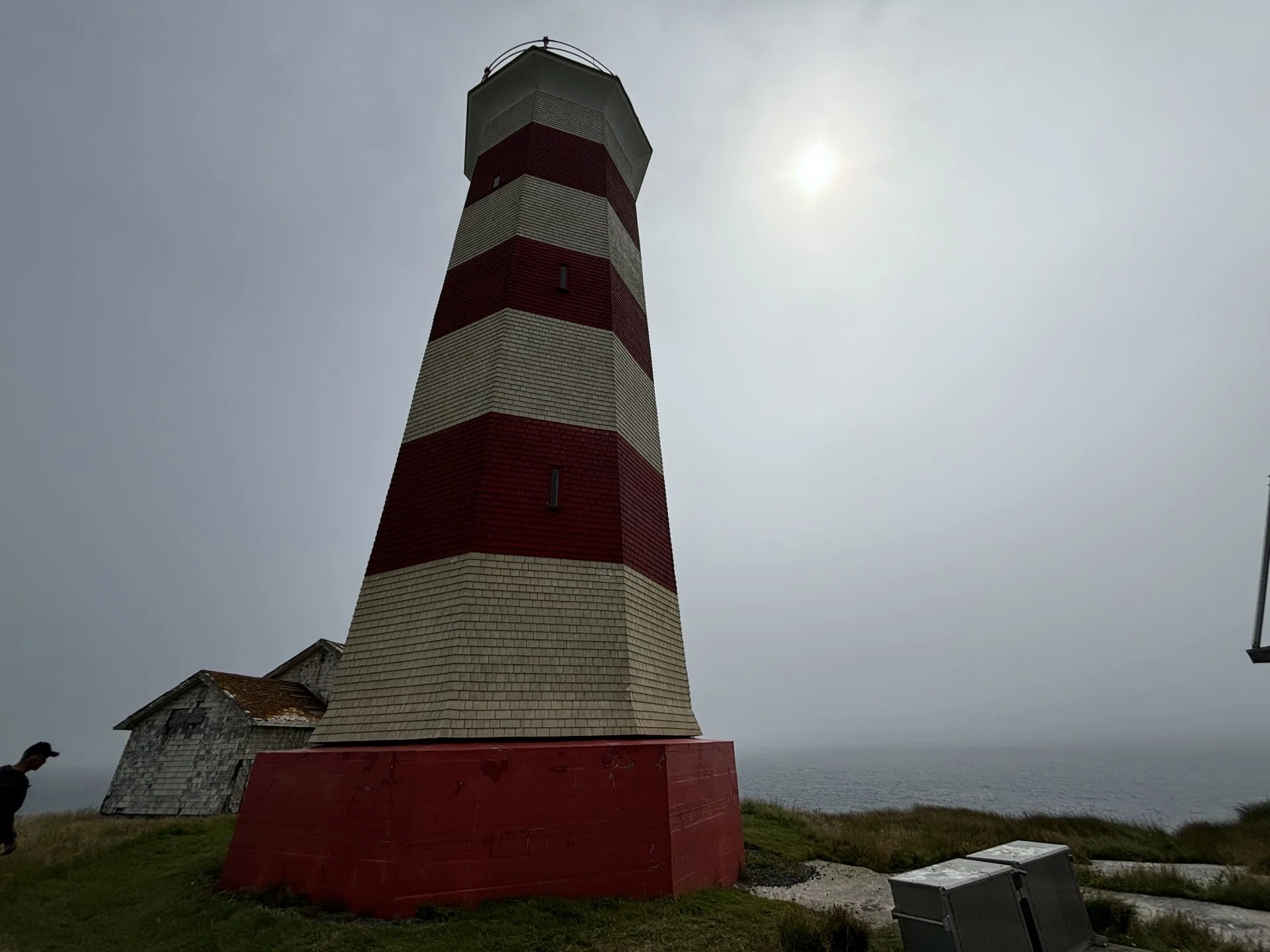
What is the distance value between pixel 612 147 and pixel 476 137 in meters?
3.62

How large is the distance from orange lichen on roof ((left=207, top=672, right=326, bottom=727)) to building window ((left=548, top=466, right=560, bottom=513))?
14.8 metres

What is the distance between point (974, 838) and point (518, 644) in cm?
1122

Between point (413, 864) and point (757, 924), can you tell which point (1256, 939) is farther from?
point (413, 864)

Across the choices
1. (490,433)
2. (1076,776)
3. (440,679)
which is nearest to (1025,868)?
(440,679)

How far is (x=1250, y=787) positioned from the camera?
5172cm

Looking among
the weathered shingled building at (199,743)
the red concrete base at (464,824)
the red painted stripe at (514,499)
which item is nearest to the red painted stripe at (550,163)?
the red painted stripe at (514,499)

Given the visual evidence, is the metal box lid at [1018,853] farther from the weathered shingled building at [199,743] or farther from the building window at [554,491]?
the weathered shingled building at [199,743]

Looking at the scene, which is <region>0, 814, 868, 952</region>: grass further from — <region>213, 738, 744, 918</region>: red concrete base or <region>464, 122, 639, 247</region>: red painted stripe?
<region>464, 122, 639, 247</region>: red painted stripe

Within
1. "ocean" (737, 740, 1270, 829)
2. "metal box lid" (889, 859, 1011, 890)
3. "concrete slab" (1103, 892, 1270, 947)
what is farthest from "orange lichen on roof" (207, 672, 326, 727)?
"ocean" (737, 740, 1270, 829)

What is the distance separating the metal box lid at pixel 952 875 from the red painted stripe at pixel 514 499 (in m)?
5.23

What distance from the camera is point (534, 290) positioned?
11.3m

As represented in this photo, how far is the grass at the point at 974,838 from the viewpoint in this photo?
1096cm

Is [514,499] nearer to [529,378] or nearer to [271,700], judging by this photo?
[529,378]

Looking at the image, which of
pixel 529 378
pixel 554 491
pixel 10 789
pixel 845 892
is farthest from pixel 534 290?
pixel 845 892
